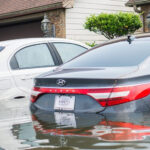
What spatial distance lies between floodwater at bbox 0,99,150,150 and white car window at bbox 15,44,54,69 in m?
2.93

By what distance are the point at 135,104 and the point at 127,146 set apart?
600 millimetres

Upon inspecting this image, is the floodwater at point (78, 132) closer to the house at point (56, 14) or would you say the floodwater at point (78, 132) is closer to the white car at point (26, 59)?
the white car at point (26, 59)

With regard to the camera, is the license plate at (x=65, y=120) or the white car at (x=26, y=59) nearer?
the license plate at (x=65, y=120)

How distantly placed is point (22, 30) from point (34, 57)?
49.4 ft

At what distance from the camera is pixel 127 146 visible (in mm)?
3514

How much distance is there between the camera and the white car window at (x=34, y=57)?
749 centimetres

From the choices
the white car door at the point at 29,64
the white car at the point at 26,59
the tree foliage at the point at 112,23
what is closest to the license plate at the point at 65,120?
the white car at the point at 26,59

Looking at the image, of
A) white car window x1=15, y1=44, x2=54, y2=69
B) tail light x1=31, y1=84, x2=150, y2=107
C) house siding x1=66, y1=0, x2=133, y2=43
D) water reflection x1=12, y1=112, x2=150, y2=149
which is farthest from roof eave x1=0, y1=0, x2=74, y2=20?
tail light x1=31, y1=84, x2=150, y2=107

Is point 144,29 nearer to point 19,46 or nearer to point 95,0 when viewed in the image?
point 95,0

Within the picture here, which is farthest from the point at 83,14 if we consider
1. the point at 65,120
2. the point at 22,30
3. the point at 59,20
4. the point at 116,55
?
the point at 65,120

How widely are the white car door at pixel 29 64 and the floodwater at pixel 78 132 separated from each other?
8.53 feet

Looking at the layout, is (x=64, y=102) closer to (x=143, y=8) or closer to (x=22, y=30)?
(x=143, y=8)

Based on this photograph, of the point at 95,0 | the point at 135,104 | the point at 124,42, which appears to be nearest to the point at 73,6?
the point at 95,0

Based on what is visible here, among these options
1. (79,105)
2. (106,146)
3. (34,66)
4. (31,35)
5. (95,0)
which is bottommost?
(106,146)
